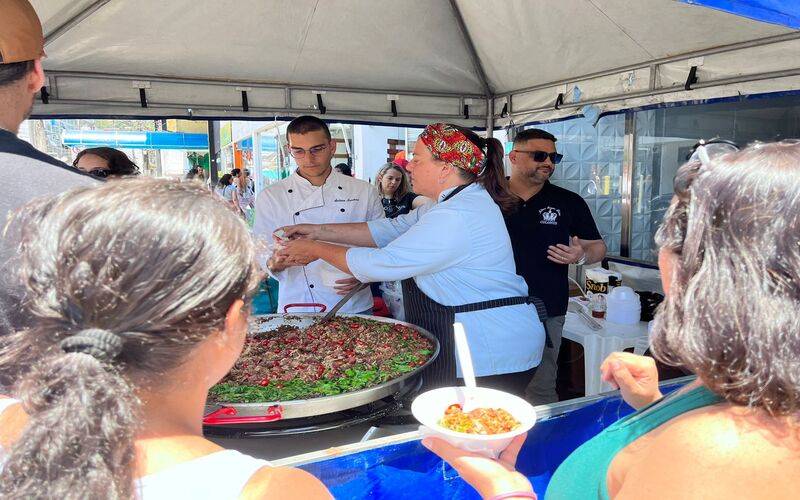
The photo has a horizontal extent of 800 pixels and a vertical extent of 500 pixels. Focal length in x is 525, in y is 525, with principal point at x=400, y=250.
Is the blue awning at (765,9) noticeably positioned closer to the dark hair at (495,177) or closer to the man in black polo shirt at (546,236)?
the dark hair at (495,177)

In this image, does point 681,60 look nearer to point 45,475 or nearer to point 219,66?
point 219,66

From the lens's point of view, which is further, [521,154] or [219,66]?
[219,66]

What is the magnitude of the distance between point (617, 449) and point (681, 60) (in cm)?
305

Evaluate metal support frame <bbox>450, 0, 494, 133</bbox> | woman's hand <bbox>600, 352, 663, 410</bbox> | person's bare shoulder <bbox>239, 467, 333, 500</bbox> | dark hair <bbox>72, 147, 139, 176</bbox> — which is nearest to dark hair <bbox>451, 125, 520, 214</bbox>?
woman's hand <bbox>600, 352, 663, 410</bbox>

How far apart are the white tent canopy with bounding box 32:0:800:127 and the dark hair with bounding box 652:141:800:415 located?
2626mm

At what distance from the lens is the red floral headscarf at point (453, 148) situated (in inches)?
89.4

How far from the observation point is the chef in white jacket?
120 inches

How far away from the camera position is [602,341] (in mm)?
3145

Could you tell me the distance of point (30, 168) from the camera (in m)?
1.10

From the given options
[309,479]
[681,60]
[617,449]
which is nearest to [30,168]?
[309,479]

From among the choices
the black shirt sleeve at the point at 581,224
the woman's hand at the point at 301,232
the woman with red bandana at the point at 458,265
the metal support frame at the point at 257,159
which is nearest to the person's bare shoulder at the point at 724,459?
the woman with red bandana at the point at 458,265

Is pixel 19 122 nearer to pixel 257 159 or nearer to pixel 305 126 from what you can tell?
pixel 305 126

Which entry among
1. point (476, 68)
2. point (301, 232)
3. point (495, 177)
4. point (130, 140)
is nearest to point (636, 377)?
point (495, 177)

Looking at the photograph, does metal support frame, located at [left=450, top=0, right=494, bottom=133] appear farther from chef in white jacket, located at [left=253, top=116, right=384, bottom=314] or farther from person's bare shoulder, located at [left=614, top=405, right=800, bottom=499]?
person's bare shoulder, located at [left=614, top=405, right=800, bottom=499]
